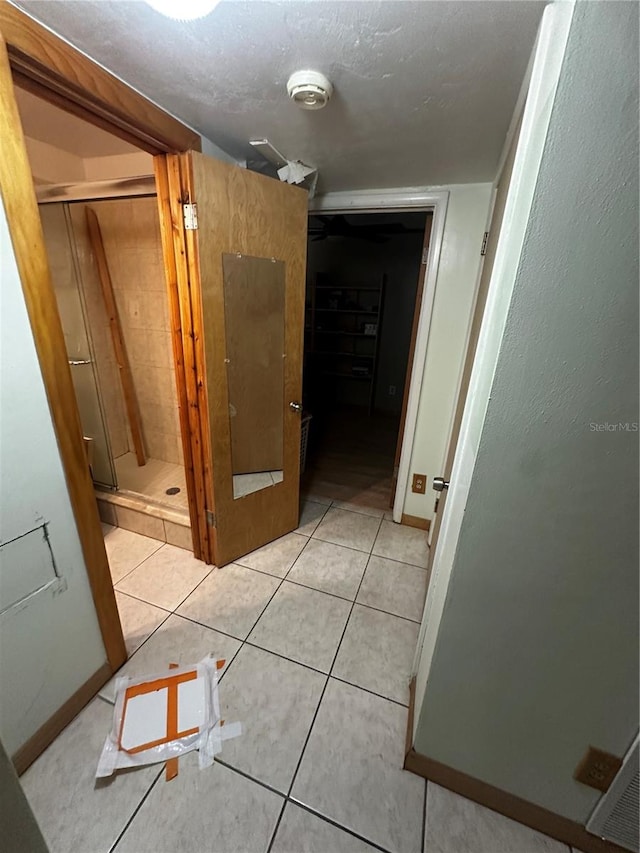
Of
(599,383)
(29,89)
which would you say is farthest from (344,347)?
(599,383)

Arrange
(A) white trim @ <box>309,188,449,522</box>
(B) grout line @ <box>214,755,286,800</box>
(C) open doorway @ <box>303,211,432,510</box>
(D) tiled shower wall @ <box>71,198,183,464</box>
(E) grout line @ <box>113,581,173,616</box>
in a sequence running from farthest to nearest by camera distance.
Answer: (C) open doorway @ <box>303,211,432,510</box> < (D) tiled shower wall @ <box>71,198,183,464</box> < (A) white trim @ <box>309,188,449,522</box> < (E) grout line @ <box>113,581,173,616</box> < (B) grout line @ <box>214,755,286,800</box>

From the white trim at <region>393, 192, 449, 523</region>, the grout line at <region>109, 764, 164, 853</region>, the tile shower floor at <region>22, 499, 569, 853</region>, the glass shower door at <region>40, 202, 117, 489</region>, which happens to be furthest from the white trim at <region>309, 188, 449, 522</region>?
the grout line at <region>109, 764, 164, 853</region>

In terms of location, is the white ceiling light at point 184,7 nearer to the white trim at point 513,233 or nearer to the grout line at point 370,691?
the white trim at point 513,233

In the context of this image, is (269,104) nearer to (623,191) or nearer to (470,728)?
(623,191)

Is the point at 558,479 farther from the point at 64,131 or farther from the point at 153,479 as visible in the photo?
the point at 64,131

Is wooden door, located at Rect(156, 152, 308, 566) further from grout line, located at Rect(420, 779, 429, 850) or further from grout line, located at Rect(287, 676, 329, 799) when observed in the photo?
grout line, located at Rect(420, 779, 429, 850)

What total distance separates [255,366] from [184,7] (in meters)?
1.15

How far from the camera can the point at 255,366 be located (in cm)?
171

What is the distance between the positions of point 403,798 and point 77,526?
1325 millimetres

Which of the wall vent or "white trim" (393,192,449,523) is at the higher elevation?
"white trim" (393,192,449,523)

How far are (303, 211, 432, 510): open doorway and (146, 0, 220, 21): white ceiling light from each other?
109 inches

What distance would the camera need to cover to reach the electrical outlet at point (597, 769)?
0.81 m

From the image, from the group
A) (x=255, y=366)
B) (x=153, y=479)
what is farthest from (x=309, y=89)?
(x=153, y=479)

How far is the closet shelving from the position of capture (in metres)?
4.34
